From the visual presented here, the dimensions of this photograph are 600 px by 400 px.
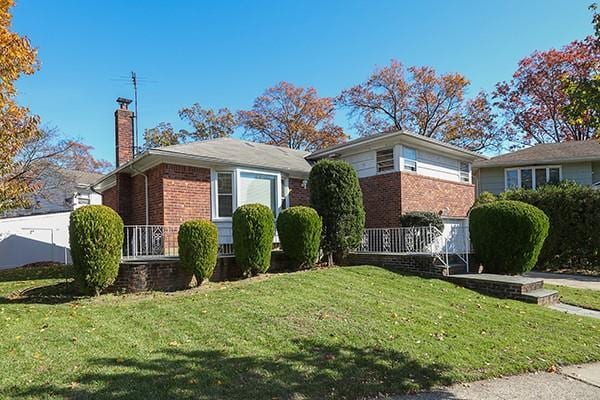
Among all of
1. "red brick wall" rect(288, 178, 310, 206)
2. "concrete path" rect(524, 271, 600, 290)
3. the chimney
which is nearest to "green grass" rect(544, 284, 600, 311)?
"concrete path" rect(524, 271, 600, 290)

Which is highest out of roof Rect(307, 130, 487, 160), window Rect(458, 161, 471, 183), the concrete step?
roof Rect(307, 130, 487, 160)

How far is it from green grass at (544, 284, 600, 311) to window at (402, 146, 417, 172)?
566 cm

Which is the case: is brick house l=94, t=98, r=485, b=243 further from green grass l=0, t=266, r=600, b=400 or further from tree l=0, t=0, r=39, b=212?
green grass l=0, t=266, r=600, b=400

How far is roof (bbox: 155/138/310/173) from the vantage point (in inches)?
480

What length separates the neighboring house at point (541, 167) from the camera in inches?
811

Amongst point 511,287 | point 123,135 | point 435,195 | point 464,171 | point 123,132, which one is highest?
point 123,132

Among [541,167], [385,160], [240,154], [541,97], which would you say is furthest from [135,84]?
[541,97]

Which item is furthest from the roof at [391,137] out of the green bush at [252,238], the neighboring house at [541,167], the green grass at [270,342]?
the green grass at [270,342]

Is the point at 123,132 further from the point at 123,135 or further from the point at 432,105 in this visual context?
the point at 432,105

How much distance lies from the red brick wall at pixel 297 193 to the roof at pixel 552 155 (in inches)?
463

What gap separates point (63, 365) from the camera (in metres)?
4.52

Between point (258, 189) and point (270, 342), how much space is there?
26.7 feet

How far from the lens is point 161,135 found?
121 feet

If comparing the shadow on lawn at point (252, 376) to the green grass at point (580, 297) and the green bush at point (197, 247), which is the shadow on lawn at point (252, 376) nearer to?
the green bush at point (197, 247)
